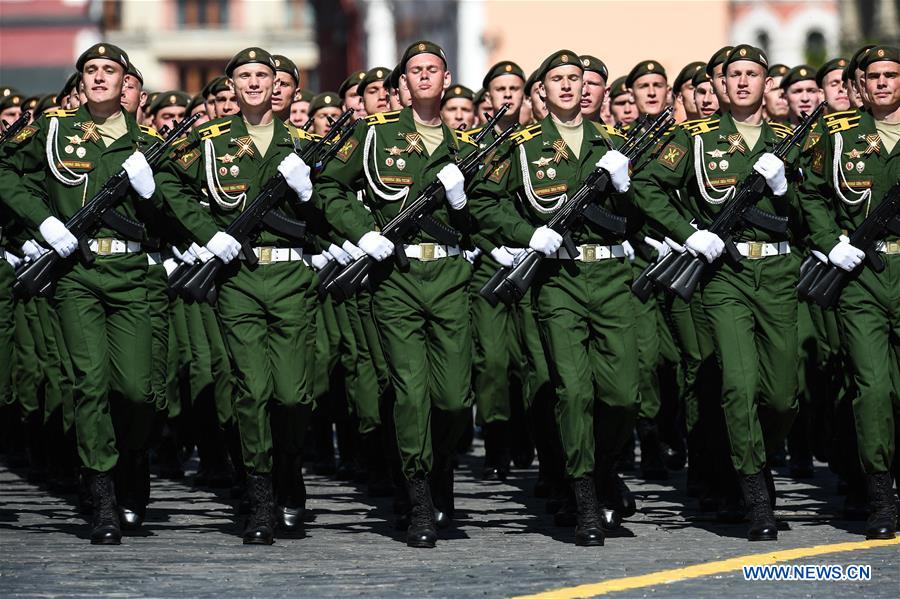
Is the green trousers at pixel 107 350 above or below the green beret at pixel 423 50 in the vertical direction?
below

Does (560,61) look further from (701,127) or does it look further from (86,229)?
(86,229)

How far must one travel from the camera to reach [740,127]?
10.9m

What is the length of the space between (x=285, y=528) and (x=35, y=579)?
1.83 metres

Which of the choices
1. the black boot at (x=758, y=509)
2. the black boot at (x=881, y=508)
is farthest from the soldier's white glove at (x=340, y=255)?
the black boot at (x=881, y=508)

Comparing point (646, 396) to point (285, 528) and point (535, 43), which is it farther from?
point (535, 43)

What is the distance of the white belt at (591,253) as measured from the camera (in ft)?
34.7

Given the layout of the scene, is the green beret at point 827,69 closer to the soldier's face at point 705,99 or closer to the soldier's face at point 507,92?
the soldier's face at point 705,99

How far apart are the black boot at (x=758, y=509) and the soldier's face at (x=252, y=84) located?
9.42ft

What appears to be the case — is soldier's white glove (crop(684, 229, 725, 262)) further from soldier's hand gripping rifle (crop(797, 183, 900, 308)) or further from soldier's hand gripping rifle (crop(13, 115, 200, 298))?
soldier's hand gripping rifle (crop(13, 115, 200, 298))

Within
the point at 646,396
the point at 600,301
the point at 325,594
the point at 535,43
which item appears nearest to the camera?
the point at 325,594

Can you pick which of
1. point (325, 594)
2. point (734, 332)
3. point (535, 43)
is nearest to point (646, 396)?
point (734, 332)

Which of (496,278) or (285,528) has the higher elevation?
(496,278)

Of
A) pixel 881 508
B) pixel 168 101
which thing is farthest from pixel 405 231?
pixel 168 101

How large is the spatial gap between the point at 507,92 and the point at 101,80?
4.40 meters
